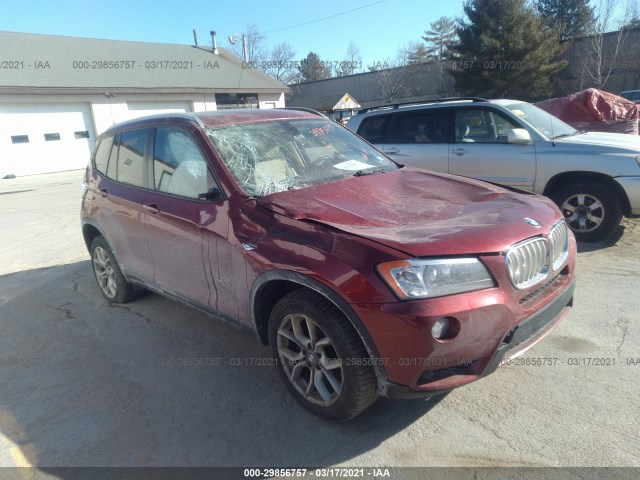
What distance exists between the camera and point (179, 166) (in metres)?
3.46

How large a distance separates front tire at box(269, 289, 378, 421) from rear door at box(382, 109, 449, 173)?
4583 mm

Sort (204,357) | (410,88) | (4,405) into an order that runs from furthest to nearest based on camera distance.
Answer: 1. (410,88)
2. (204,357)
3. (4,405)

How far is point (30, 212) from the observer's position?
10.3m

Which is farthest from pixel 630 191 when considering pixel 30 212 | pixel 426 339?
pixel 30 212

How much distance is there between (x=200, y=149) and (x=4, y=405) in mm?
2284

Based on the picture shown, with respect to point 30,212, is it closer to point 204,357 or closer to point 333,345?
point 204,357

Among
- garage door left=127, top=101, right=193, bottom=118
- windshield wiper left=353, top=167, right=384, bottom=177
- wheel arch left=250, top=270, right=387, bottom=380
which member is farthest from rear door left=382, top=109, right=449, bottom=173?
garage door left=127, top=101, right=193, bottom=118

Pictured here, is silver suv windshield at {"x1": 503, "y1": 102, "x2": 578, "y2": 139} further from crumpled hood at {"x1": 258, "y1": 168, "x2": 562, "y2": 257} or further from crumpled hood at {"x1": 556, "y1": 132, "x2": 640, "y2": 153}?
crumpled hood at {"x1": 258, "y1": 168, "x2": 562, "y2": 257}

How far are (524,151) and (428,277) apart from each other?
4.43m

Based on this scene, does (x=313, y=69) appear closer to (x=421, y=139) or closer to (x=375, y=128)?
(x=375, y=128)

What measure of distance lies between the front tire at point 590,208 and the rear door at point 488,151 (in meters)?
0.49

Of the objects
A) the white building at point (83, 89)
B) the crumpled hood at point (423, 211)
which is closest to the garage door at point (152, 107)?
the white building at point (83, 89)

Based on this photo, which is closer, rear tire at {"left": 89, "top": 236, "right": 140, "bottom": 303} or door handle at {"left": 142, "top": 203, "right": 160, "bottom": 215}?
door handle at {"left": 142, "top": 203, "right": 160, "bottom": 215}

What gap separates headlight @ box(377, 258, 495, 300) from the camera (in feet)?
7.17
